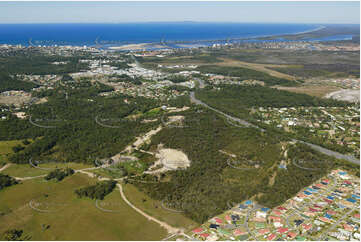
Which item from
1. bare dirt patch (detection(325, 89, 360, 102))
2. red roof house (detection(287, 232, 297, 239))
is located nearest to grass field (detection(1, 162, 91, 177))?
red roof house (detection(287, 232, 297, 239))

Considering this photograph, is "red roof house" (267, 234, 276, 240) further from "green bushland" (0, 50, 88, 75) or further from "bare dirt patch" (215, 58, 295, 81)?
"green bushland" (0, 50, 88, 75)

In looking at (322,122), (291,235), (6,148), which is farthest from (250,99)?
(6,148)

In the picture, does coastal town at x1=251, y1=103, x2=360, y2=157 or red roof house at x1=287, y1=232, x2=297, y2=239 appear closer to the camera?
red roof house at x1=287, y1=232, x2=297, y2=239

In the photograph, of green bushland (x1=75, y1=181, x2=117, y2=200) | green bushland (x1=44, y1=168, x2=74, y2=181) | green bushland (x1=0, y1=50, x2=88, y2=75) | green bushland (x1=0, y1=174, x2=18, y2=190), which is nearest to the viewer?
green bushland (x1=75, y1=181, x2=117, y2=200)

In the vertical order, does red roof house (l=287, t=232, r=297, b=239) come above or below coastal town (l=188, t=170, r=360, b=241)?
below

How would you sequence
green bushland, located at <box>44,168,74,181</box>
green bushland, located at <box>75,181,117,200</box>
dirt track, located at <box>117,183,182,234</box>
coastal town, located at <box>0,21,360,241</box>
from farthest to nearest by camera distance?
green bushland, located at <box>44,168,74,181</box> < green bushland, located at <box>75,181,117,200</box> < coastal town, located at <box>0,21,360,241</box> < dirt track, located at <box>117,183,182,234</box>

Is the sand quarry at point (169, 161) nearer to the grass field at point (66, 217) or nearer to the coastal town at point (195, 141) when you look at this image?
the coastal town at point (195, 141)

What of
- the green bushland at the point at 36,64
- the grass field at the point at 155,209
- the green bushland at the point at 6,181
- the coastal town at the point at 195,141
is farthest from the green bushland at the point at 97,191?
the green bushland at the point at 36,64

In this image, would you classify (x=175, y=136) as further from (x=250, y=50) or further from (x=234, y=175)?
(x=250, y=50)
